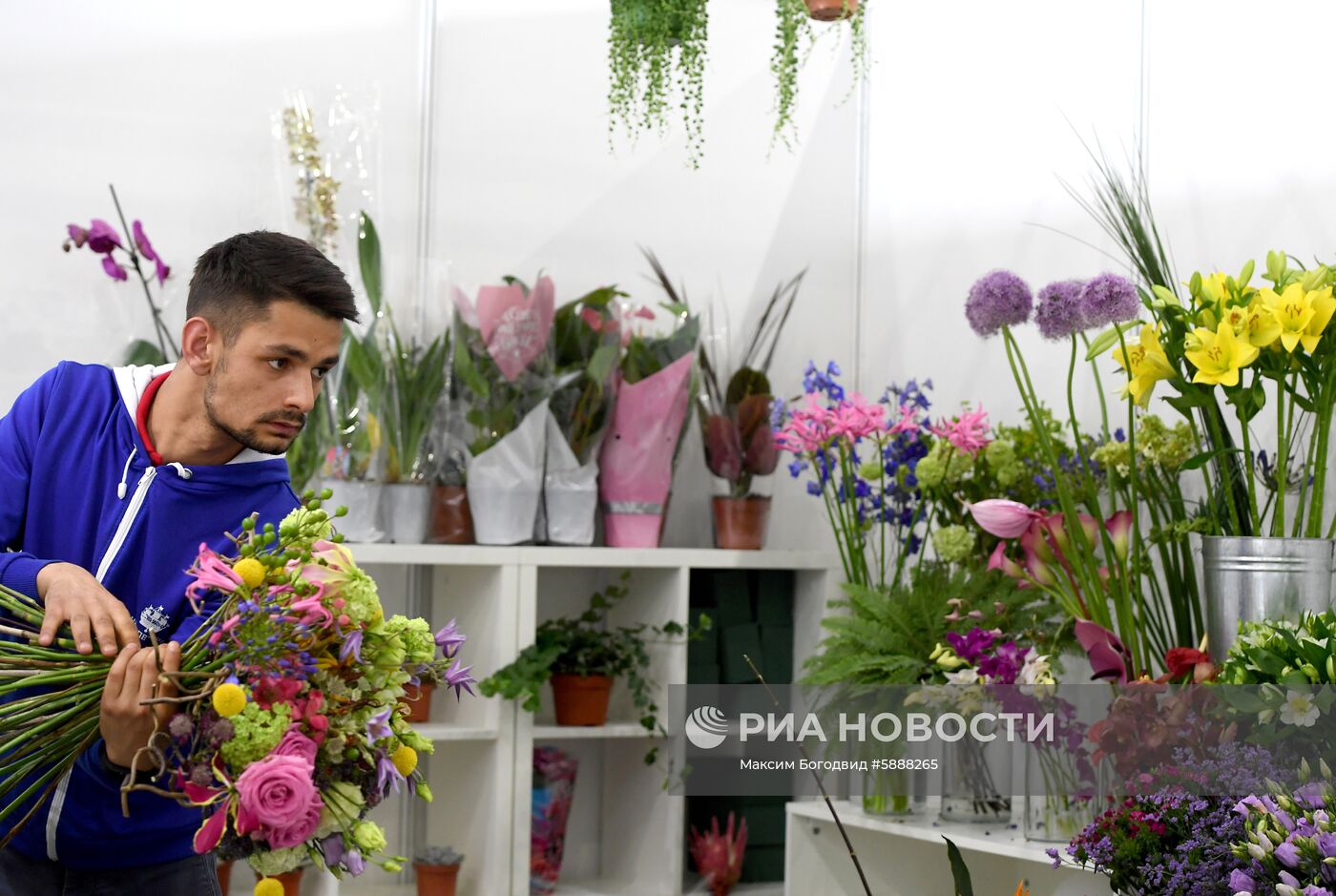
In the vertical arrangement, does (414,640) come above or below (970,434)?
below

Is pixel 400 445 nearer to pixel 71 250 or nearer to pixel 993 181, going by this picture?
pixel 71 250

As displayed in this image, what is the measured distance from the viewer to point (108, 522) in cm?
148

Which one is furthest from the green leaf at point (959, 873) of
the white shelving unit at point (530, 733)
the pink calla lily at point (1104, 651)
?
the white shelving unit at point (530, 733)

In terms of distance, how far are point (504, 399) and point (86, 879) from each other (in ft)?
5.27

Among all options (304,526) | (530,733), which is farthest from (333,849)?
(530,733)

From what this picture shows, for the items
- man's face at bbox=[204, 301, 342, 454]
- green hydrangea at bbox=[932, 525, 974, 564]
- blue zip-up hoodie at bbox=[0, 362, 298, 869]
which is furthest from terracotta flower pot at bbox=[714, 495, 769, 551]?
man's face at bbox=[204, 301, 342, 454]

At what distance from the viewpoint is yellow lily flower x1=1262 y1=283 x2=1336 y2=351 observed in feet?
5.94

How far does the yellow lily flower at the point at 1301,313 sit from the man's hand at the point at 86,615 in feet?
4.66

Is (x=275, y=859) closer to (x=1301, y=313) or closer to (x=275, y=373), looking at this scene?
(x=275, y=373)

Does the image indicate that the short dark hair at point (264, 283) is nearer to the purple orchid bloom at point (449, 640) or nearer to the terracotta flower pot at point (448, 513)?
the purple orchid bloom at point (449, 640)

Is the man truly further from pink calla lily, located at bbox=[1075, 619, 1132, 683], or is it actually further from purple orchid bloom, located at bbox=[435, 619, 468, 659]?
pink calla lily, located at bbox=[1075, 619, 1132, 683]

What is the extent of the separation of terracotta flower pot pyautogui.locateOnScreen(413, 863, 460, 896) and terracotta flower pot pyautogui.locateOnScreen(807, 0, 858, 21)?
194cm

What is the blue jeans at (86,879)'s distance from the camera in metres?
1.50

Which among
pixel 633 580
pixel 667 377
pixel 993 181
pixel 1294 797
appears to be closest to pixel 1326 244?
pixel 993 181
